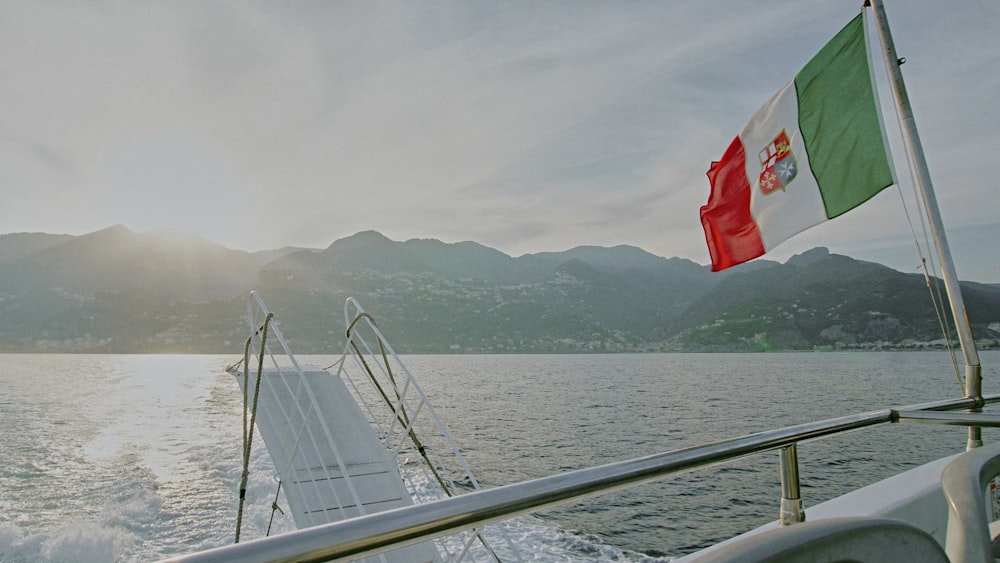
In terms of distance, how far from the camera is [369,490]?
6.93 meters

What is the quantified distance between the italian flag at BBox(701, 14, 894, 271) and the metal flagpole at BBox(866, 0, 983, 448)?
445 millimetres

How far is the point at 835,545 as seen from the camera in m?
0.96

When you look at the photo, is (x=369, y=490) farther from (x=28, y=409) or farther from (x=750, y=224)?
(x=28, y=409)

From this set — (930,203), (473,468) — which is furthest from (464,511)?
(473,468)

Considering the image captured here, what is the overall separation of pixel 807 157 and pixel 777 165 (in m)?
0.42

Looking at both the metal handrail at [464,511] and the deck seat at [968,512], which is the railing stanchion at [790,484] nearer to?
the metal handrail at [464,511]

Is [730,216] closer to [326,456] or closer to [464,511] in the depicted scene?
[326,456]

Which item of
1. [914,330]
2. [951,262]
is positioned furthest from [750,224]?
[914,330]

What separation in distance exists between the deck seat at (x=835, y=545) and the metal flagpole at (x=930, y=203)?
3680 millimetres

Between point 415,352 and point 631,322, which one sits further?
point 631,322

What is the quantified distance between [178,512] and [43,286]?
212m

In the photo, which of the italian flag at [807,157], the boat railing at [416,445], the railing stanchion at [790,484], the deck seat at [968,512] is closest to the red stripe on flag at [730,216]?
the italian flag at [807,157]

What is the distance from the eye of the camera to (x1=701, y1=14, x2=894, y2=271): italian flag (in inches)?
199

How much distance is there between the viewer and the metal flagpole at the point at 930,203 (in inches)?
155
